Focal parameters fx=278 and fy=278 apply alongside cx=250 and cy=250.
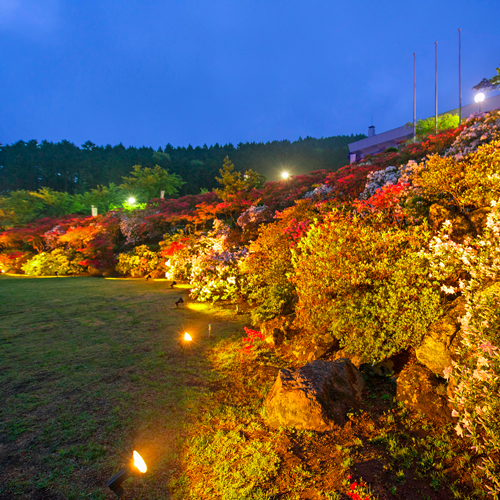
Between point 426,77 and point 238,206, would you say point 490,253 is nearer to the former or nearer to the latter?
point 238,206

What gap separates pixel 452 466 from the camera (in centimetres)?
238

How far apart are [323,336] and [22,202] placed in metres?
31.0

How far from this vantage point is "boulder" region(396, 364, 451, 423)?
2.98m

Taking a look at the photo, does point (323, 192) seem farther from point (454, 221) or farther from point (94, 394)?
point (94, 394)

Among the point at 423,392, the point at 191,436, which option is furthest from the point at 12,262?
the point at 423,392

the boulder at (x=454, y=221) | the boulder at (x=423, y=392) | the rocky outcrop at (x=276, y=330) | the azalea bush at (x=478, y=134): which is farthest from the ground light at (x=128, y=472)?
the azalea bush at (x=478, y=134)

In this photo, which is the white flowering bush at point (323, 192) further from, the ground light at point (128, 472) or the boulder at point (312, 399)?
the ground light at point (128, 472)

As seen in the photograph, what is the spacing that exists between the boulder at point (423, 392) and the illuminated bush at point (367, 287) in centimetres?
36

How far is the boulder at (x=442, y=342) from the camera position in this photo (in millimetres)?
3203

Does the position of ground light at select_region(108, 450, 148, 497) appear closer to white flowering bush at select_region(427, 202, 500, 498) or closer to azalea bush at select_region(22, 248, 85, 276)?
white flowering bush at select_region(427, 202, 500, 498)

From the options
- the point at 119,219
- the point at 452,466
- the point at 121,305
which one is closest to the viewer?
the point at 452,466

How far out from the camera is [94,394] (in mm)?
3697

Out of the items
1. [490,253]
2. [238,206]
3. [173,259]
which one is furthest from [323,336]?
[238,206]

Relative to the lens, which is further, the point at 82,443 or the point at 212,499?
the point at 82,443
